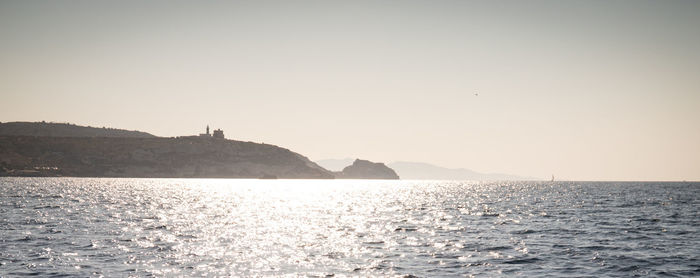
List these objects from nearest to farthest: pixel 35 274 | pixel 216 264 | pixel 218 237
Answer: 1. pixel 35 274
2. pixel 216 264
3. pixel 218 237

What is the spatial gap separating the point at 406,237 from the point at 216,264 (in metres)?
18.6

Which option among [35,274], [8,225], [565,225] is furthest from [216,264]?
[565,225]

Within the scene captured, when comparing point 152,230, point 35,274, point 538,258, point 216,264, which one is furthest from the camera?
point 152,230

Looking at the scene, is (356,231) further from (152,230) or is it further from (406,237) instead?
(152,230)

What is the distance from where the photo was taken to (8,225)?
46.5 metres

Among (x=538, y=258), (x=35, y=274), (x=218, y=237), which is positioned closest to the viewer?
(x=35, y=274)

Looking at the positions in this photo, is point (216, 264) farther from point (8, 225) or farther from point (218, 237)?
point (8, 225)

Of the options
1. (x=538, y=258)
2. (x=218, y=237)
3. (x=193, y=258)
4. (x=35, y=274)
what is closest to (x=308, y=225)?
(x=218, y=237)

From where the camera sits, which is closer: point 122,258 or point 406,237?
point 122,258

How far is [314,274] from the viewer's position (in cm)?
2733

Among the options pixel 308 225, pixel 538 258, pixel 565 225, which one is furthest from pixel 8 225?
pixel 565 225

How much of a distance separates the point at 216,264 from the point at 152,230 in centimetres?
1935

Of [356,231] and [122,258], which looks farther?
[356,231]

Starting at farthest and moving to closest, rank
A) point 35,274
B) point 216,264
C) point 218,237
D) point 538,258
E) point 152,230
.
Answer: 1. point 152,230
2. point 218,237
3. point 538,258
4. point 216,264
5. point 35,274
